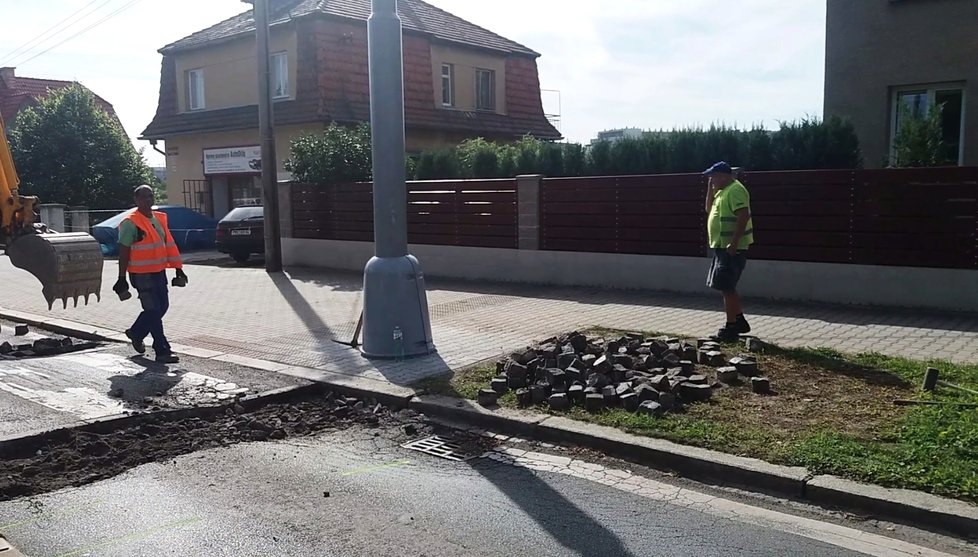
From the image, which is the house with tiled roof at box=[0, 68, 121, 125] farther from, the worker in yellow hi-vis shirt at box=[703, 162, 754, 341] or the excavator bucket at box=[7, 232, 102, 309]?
the worker in yellow hi-vis shirt at box=[703, 162, 754, 341]

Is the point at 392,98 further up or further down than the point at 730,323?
further up

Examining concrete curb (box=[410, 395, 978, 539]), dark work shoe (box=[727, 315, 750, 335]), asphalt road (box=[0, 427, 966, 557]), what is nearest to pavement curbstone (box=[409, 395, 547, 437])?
concrete curb (box=[410, 395, 978, 539])

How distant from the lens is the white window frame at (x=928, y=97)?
13155 mm

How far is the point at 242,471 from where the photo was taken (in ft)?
18.1

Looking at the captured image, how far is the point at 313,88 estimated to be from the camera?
2284cm

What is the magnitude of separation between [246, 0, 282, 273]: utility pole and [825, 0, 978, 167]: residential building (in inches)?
393

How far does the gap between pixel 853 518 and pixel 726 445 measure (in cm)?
101

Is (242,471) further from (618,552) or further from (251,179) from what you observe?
(251,179)

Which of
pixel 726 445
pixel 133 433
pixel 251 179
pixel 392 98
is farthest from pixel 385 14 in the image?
pixel 251 179

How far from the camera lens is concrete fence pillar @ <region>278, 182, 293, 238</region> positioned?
1773cm

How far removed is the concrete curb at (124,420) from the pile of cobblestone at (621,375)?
1758 mm

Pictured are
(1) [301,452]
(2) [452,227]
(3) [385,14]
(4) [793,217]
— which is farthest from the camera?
(2) [452,227]

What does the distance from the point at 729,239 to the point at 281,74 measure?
18.4 meters

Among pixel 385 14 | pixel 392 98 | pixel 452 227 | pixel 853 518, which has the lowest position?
pixel 853 518
